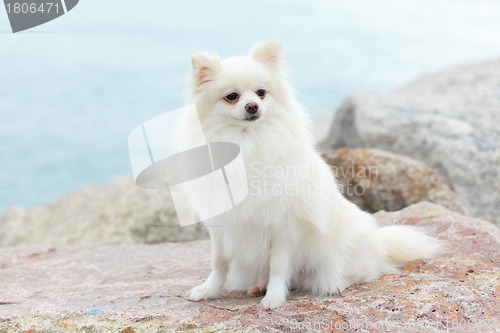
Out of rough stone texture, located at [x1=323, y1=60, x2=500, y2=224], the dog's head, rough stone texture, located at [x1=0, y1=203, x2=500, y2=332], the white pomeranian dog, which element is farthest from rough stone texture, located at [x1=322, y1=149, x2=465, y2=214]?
the dog's head

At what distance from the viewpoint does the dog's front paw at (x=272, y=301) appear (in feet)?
11.7

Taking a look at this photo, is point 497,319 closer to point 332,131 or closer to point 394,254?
point 394,254

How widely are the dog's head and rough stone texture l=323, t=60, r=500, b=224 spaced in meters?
4.12

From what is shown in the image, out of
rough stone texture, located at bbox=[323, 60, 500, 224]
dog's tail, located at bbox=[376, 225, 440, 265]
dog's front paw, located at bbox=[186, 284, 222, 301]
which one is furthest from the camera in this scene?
rough stone texture, located at bbox=[323, 60, 500, 224]

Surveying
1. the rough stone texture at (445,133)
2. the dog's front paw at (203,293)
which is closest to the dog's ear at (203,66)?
the dog's front paw at (203,293)

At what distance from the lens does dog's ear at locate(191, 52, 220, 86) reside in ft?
11.7

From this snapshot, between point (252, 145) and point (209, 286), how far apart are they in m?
1.18

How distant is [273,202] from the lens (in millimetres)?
3562

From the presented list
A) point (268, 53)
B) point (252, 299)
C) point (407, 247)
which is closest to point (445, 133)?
point (407, 247)

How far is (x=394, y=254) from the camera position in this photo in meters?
4.23

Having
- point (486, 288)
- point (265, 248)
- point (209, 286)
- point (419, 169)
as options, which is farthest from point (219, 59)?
point (419, 169)

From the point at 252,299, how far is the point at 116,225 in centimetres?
412

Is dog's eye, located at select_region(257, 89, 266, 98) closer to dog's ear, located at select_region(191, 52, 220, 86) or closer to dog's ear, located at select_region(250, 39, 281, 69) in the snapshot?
dog's ear, located at select_region(250, 39, 281, 69)

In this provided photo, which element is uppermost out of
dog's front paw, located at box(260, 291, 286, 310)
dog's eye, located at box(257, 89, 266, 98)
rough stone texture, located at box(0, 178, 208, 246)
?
dog's eye, located at box(257, 89, 266, 98)
